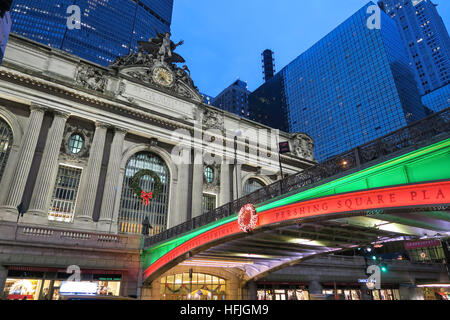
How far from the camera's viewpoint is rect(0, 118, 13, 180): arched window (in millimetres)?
26094

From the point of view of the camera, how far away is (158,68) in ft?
123

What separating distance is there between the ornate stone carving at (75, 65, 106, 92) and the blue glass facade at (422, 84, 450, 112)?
132m

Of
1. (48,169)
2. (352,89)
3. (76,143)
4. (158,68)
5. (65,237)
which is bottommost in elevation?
(65,237)

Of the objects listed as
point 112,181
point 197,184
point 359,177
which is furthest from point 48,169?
point 359,177

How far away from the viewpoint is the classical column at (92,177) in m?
27.4

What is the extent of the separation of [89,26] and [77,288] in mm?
113199

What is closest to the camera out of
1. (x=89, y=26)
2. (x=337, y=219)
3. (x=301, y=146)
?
(x=337, y=219)

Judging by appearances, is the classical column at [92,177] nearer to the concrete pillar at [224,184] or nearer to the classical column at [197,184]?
the classical column at [197,184]

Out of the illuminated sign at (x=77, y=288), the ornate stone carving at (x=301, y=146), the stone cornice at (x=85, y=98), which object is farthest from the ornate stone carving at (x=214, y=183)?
the illuminated sign at (x=77, y=288)

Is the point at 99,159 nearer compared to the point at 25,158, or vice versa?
the point at 25,158

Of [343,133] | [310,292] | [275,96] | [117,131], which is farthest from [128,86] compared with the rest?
[275,96]

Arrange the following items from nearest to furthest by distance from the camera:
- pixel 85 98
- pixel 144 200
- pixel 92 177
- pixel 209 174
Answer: pixel 92 177 < pixel 85 98 < pixel 144 200 < pixel 209 174

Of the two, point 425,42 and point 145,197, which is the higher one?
point 425,42

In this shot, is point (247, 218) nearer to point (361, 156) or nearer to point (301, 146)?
point (361, 156)
